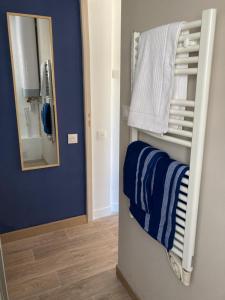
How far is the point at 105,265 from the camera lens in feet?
6.98

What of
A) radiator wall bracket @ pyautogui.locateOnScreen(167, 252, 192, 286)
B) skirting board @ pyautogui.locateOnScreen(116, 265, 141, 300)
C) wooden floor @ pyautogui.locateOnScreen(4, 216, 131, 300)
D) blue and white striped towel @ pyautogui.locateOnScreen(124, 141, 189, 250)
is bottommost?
wooden floor @ pyautogui.locateOnScreen(4, 216, 131, 300)

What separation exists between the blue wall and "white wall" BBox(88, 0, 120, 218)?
0.15 metres

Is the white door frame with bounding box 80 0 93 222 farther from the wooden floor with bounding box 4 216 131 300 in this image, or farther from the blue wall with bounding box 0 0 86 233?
the wooden floor with bounding box 4 216 131 300

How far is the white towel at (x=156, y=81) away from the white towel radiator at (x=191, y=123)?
0.03m

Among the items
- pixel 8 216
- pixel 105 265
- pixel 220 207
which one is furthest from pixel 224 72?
pixel 8 216

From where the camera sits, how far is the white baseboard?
281cm

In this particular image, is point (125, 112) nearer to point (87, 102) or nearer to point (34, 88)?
point (87, 102)

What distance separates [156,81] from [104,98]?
142 cm

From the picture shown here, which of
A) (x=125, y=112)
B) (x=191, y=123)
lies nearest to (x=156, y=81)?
(x=191, y=123)

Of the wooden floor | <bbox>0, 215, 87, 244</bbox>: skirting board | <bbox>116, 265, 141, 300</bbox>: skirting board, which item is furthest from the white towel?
<bbox>0, 215, 87, 244</bbox>: skirting board

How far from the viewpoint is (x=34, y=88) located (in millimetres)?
2236

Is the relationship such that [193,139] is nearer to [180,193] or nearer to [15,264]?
[180,193]

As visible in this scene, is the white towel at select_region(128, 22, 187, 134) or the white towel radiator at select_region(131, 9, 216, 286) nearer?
the white towel radiator at select_region(131, 9, 216, 286)

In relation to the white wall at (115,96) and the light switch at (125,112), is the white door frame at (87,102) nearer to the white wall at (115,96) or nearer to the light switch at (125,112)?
the white wall at (115,96)
